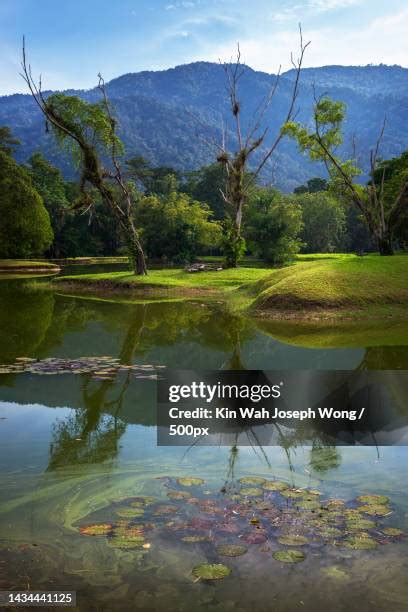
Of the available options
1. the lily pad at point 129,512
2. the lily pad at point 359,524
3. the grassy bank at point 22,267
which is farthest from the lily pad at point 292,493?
the grassy bank at point 22,267

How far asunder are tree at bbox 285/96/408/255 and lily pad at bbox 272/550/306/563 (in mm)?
25033

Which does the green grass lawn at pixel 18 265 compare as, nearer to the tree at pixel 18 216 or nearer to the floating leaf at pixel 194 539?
the tree at pixel 18 216

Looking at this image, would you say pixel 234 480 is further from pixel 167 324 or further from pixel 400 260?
pixel 400 260

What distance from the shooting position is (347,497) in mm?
5781

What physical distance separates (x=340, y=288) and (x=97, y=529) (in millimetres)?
16472

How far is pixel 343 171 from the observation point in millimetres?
31422

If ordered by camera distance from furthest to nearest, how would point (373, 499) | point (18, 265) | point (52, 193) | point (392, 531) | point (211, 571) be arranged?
1. point (52, 193)
2. point (18, 265)
3. point (373, 499)
4. point (392, 531)
5. point (211, 571)

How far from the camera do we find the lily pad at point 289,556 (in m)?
4.55

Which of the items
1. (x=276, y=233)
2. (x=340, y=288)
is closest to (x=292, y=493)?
(x=340, y=288)

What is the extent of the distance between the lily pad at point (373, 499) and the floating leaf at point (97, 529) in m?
2.34

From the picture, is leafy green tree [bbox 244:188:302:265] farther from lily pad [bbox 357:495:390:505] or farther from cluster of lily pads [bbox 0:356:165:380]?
lily pad [bbox 357:495:390:505]

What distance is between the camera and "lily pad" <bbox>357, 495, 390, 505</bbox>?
18.6ft

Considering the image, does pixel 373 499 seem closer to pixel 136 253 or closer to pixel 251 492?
pixel 251 492

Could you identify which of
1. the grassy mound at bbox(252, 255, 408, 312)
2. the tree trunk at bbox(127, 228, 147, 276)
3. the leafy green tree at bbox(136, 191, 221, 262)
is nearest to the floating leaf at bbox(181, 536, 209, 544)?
the grassy mound at bbox(252, 255, 408, 312)
